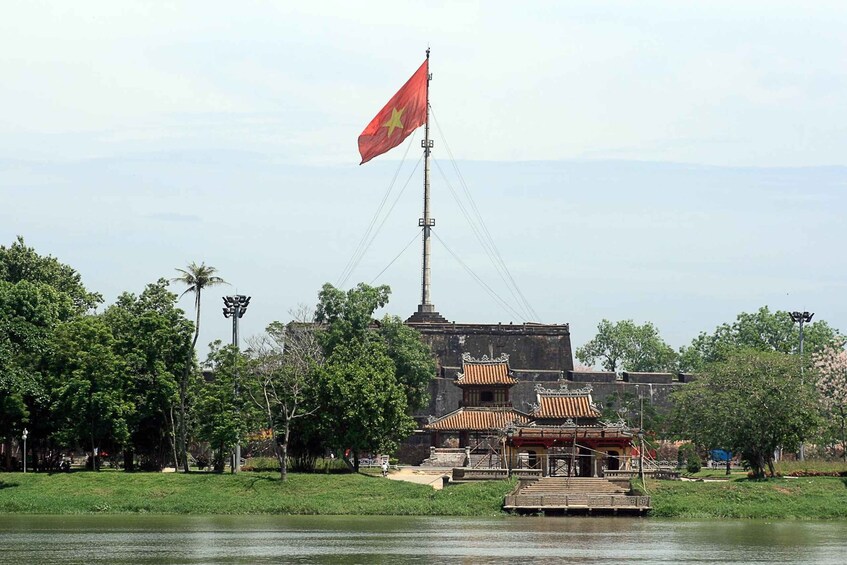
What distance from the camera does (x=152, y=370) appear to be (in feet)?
257

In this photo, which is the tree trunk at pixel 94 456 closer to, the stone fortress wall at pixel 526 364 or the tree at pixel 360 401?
the tree at pixel 360 401

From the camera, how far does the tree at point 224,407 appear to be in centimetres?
7538

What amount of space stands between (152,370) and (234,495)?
10363 mm

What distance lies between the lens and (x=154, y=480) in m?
73.1

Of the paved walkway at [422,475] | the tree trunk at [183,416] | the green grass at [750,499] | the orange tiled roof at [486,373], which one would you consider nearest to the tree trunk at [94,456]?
the tree trunk at [183,416]

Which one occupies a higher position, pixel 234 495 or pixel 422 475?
pixel 422 475

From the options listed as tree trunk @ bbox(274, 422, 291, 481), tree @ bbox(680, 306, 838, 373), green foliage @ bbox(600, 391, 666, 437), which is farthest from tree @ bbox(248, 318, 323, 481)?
tree @ bbox(680, 306, 838, 373)

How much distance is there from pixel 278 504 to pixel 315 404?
9.57 m

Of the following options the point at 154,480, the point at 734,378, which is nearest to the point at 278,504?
the point at 154,480

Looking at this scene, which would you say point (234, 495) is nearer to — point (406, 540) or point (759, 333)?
point (406, 540)

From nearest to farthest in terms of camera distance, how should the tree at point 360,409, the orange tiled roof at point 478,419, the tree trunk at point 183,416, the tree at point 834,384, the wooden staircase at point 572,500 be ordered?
the wooden staircase at point 572,500 < the tree at point 360,409 < the tree trunk at point 183,416 < the tree at point 834,384 < the orange tiled roof at point 478,419

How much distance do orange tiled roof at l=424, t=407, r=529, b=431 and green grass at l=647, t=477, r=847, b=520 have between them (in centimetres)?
1639

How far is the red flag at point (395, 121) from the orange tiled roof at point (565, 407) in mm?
20642

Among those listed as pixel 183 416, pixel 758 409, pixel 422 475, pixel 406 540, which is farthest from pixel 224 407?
pixel 758 409
